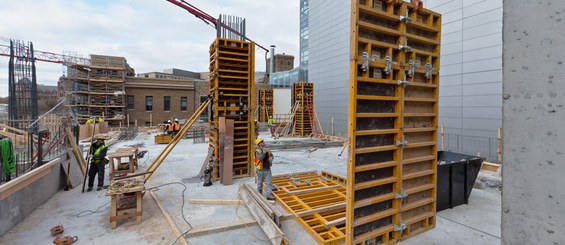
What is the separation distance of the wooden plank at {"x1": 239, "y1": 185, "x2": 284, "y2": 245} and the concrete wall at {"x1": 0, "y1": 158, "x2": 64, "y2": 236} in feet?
13.1

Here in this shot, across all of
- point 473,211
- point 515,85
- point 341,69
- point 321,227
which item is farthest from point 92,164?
point 341,69

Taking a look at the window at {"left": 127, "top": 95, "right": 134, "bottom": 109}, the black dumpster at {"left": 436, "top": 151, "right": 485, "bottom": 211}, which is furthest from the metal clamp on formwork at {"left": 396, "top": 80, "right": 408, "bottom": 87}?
the window at {"left": 127, "top": 95, "right": 134, "bottom": 109}

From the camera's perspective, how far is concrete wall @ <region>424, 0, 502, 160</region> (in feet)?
38.9

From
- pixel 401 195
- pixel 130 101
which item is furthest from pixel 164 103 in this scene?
pixel 401 195

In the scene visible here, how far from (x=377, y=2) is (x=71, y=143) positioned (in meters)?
9.76

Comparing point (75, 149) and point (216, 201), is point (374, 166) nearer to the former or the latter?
point (216, 201)

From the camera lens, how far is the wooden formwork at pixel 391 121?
3.88 m

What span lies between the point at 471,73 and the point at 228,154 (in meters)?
12.4

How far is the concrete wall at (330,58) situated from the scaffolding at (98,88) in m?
22.6

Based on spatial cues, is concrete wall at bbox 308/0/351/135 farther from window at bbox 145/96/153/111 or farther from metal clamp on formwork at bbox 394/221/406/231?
window at bbox 145/96/153/111

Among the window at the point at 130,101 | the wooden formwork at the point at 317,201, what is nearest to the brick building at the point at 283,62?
the window at the point at 130,101

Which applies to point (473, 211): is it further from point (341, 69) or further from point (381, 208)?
point (341, 69)

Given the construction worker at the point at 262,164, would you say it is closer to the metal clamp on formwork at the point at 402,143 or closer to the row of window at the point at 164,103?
the metal clamp on formwork at the point at 402,143

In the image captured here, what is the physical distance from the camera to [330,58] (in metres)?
24.0
